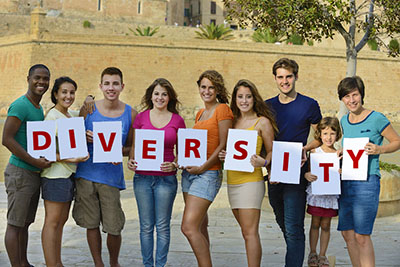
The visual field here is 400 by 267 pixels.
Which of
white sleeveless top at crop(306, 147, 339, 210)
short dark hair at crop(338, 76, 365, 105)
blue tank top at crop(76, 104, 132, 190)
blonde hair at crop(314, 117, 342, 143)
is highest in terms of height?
short dark hair at crop(338, 76, 365, 105)

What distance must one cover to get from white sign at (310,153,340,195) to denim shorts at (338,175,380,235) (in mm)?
126

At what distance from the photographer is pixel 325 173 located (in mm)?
4387

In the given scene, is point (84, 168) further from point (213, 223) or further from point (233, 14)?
point (233, 14)

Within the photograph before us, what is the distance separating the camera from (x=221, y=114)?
4.37 meters

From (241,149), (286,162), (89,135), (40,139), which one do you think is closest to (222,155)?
(241,149)

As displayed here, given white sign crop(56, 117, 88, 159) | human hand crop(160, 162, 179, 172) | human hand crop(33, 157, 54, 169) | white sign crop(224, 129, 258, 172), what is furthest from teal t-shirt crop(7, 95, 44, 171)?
white sign crop(224, 129, 258, 172)

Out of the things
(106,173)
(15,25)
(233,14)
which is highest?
(15,25)

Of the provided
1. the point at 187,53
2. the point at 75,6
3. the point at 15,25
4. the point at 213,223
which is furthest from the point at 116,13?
the point at 213,223

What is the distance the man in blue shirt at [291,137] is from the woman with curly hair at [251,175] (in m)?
0.16

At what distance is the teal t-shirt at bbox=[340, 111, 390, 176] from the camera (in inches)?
163

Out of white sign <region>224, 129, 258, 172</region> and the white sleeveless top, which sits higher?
white sign <region>224, 129, 258, 172</region>

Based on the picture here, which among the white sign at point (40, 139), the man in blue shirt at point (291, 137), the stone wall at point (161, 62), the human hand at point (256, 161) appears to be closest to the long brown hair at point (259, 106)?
the man in blue shirt at point (291, 137)

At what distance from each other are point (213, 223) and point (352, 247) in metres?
2.53

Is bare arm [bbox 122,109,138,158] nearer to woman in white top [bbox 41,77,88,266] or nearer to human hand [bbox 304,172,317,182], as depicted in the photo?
woman in white top [bbox 41,77,88,266]
